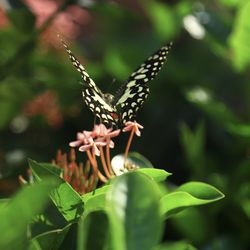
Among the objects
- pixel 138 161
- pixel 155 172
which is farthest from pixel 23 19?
pixel 155 172

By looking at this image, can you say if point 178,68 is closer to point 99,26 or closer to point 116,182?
point 99,26

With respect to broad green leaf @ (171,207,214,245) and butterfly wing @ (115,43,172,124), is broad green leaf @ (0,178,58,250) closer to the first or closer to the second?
butterfly wing @ (115,43,172,124)

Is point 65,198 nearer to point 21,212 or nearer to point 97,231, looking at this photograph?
point 97,231

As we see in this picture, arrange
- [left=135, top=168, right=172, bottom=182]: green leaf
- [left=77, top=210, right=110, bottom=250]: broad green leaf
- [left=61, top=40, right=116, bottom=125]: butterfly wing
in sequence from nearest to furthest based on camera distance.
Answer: [left=77, top=210, right=110, bottom=250]: broad green leaf → [left=135, top=168, right=172, bottom=182]: green leaf → [left=61, top=40, right=116, bottom=125]: butterfly wing

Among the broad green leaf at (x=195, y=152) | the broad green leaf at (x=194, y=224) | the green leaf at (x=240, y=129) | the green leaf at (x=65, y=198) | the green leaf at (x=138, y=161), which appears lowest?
the broad green leaf at (x=194, y=224)

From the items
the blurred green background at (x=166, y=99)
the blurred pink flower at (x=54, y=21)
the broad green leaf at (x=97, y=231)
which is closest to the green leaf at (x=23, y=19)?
the blurred green background at (x=166, y=99)

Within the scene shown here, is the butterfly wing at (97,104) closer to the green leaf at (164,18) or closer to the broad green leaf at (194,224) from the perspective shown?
the broad green leaf at (194,224)

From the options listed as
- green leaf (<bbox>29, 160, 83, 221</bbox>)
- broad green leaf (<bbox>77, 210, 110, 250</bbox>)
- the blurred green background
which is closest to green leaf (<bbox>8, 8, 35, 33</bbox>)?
the blurred green background
